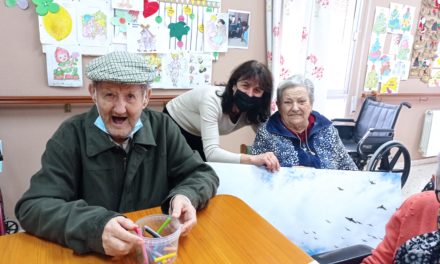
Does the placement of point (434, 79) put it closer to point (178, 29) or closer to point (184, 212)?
point (178, 29)

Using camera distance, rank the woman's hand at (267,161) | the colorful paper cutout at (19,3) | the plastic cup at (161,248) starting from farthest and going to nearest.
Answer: the colorful paper cutout at (19,3) < the woman's hand at (267,161) < the plastic cup at (161,248)

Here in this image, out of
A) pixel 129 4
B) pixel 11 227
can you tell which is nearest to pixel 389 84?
pixel 129 4

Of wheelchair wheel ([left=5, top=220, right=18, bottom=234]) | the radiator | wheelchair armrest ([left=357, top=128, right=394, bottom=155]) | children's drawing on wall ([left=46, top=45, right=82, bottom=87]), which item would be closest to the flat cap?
children's drawing on wall ([left=46, top=45, right=82, bottom=87])

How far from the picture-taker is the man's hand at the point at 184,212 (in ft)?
2.88

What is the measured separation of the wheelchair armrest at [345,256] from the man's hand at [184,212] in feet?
1.49

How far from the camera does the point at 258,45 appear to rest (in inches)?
107

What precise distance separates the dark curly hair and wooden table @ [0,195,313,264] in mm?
859

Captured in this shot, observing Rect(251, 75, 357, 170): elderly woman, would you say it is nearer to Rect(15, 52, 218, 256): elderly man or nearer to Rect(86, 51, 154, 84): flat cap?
Rect(15, 52, 218, 256): elderly man

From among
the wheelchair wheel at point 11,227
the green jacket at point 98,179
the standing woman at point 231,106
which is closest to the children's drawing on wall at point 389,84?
the standing woman at point 231,106

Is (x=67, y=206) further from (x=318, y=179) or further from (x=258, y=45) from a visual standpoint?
(x=258, y=45)

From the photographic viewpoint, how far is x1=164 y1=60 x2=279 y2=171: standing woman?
5.48 feet

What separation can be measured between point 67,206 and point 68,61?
151cm

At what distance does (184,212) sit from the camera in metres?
0.92

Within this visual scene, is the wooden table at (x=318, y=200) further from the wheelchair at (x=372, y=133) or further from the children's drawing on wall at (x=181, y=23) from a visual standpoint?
the children's drawing on wall at (x=181, y=23)
